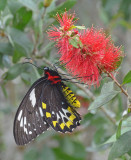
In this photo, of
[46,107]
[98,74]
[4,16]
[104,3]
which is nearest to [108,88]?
[98,74]

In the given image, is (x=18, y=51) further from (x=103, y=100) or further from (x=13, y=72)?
(x=103, y=100)

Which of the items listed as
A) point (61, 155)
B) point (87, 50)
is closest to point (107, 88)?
point (87, 50)

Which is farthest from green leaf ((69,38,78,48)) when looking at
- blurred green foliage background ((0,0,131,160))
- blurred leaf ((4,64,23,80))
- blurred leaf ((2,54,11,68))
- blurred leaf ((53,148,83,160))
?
blurred leaf ((53,148,83,160))

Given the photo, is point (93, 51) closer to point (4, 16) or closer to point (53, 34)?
point (53, 34)

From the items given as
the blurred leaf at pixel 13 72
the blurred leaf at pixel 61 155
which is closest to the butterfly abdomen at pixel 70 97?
the blurred leaf at pixel 13 72

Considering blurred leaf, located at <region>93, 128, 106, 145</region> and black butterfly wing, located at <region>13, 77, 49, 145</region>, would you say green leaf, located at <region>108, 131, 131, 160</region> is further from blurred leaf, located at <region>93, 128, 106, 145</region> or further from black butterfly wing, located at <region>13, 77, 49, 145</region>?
blurred leaf, located at <region>93, 128, 106, 145</region>

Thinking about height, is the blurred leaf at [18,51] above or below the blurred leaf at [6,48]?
below

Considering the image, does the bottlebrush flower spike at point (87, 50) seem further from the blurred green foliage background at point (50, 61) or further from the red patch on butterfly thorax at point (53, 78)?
the red patch on butterfly thorax at point (53, 78)
